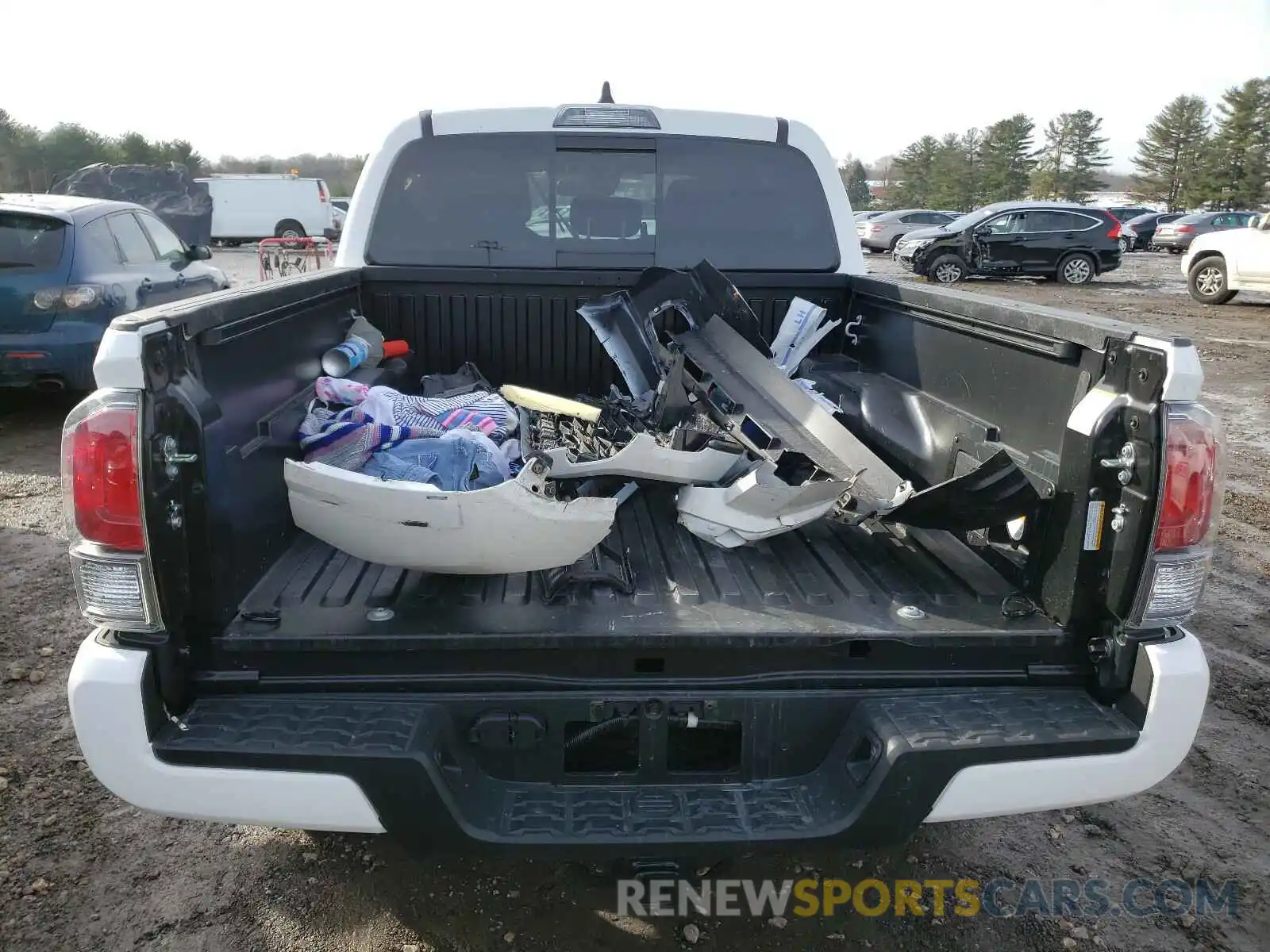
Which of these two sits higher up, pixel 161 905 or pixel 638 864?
pixel 638 864

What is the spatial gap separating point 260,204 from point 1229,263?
87.8ft

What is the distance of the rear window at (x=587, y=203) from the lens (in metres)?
3.86

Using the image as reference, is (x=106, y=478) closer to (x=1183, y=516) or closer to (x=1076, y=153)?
(x=1183, y=516)

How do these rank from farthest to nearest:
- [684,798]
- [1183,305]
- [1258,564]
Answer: [1183,305]
[1258,564]
[684,798]

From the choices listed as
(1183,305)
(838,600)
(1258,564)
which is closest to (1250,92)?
(1183,305)

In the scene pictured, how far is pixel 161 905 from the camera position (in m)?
2.47

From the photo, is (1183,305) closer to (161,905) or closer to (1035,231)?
(1035,231)

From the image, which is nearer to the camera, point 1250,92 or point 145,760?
point 145,760

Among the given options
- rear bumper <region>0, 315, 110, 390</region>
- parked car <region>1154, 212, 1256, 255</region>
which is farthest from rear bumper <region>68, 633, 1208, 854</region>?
parked car <region>1154, 212, 1256, 255</region>

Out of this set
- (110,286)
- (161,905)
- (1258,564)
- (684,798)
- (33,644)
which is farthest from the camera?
(110,286)

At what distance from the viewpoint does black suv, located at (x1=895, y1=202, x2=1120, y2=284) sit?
21156 mm

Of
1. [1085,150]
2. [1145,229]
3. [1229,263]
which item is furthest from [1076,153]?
[1229,263]

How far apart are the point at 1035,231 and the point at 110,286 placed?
2013cm

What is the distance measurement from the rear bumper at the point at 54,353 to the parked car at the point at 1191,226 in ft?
109
